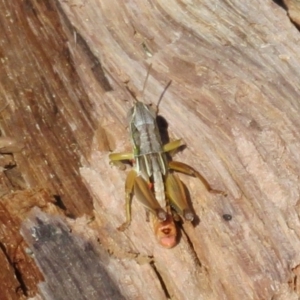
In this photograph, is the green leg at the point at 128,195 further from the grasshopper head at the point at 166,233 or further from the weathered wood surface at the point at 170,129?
the grasshopper head at the point at 166,233

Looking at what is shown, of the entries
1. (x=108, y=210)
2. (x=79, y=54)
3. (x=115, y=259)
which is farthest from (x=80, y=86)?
(x=115, y=259)

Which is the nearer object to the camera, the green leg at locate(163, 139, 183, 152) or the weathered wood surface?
the weathered wood surface

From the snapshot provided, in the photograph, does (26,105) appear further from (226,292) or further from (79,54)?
(226,292)

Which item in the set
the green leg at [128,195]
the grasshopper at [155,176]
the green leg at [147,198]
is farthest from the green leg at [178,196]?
the green leg at [128,195]

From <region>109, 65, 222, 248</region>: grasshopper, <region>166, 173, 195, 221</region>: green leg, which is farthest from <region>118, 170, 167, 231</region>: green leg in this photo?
<region>166, 173, 195, 221</region>: green leg

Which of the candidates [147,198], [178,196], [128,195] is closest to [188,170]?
[178,196]

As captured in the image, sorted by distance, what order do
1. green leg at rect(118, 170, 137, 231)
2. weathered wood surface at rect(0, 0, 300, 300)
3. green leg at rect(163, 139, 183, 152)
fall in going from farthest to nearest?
green leg at rect(163, 139, 183, 152)
green leg at rect(118, 170, 137, 231)
weathered wood surface at rect(0, 0, 300, 300)

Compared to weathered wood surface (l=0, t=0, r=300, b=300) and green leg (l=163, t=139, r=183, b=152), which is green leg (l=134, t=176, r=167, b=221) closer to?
weathered wood surface (l=0, t=0, r=300, b=300)
